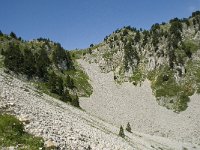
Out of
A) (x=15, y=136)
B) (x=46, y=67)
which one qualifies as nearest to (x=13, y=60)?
(x=46, y=67)

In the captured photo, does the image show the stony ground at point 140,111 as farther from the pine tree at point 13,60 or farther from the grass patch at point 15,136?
the grass patch at point 15,136

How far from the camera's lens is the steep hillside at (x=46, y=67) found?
92875mm

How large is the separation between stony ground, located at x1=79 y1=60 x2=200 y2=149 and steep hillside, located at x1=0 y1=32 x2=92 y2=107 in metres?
5.63

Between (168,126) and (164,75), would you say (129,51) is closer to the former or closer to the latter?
(164,75)

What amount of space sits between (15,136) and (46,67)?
93000 mm

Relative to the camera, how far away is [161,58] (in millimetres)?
127500

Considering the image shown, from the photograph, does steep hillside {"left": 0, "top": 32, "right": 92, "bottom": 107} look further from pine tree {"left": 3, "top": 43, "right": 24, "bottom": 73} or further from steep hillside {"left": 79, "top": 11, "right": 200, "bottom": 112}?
steep hillside {"left": 79, "top": 11, "right": 200, "bottom": 112}

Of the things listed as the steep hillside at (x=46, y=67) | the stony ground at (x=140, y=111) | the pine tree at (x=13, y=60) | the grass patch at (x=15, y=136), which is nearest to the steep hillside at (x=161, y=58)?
the stony ground at (x=140, y=111)

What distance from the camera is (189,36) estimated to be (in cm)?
13500

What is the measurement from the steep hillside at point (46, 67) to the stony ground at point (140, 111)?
18.5 feet

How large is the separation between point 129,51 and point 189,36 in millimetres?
25232

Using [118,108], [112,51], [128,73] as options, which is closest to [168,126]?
[118,108]

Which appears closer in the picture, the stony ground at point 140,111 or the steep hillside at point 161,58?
the stony ground at point 140,111

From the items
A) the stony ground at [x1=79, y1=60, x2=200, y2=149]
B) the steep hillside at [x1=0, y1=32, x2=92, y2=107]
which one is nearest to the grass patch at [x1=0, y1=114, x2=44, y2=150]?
the stony ground at [x1=79, y1=60, x2=200, y2=149]
